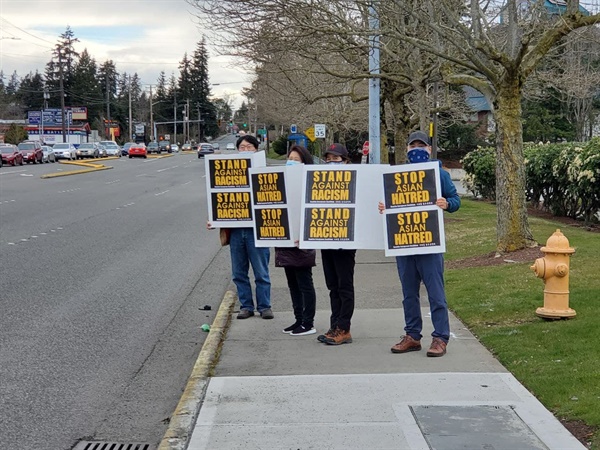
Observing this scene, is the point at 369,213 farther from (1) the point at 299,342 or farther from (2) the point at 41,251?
(2) the point at 41,251

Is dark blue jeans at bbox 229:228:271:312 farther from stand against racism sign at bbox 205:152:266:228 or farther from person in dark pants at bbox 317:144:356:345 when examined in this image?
person in dark pants at bbox 317:144:356:345

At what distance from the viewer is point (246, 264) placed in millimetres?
8742

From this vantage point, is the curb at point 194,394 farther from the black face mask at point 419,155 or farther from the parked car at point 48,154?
the parked car at point 48,154

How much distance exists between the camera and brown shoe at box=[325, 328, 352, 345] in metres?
7.36

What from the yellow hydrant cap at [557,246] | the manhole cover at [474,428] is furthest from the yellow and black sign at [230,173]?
the manhole cover at [474,428]

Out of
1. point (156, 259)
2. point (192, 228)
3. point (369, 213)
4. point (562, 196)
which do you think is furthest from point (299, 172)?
point (562, 196)

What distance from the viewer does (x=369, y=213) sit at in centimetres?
739

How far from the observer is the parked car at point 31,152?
192 feet

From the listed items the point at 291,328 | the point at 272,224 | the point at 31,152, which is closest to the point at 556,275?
the point at 291,328

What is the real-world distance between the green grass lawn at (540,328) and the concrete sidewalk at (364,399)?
0.17 m

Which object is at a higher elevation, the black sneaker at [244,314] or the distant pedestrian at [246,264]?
the distant pedestrian at [246,264]

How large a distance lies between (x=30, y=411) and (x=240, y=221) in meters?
3.36

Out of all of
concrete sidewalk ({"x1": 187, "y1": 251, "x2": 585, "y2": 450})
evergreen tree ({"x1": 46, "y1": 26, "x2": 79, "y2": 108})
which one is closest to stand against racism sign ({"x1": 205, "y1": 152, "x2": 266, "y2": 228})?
concrete sidewalk ({"x1": 187, "y1": 251, "x2": 585, "y2": 450})

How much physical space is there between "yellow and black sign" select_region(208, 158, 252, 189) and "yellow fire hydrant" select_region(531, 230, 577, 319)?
10.4ft
